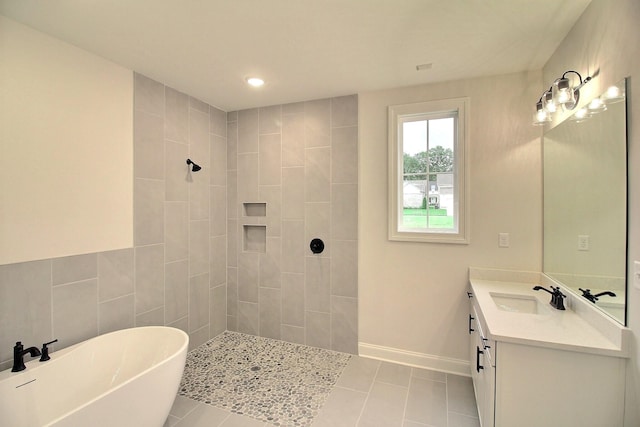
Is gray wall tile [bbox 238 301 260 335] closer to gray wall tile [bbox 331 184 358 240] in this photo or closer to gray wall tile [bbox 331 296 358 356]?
gray wall tile [bbox 331 296 358 356]

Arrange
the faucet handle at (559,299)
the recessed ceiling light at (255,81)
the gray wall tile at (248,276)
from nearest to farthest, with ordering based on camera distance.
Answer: the faucet handle at (559,299), the recessed ceiling light at (255,81), the gray wall tile at (248,276)

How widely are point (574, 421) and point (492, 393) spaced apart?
0.34 metres

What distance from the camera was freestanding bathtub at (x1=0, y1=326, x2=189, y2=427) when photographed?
1.44m

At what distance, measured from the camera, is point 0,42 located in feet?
5.42

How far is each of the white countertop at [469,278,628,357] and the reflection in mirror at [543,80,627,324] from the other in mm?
134

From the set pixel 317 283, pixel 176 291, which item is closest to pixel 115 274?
pixel 176 291

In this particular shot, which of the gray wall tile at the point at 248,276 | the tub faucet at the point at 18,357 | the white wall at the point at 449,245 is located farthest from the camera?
the gray wall tile at the point at 248,276

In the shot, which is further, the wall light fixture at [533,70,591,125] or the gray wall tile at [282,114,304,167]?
the gray wall tile at [282,114,304,167]

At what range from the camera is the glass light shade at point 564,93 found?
1.69 metres

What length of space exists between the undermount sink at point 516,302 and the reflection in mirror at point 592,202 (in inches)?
9.4

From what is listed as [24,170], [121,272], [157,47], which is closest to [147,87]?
[157,47]

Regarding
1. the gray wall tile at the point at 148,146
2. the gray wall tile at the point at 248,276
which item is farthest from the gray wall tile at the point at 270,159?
the gray wall tile at the point at 148,146

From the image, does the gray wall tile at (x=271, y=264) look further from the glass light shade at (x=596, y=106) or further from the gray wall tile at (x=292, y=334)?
the glass light shade at (x=596, y=106)

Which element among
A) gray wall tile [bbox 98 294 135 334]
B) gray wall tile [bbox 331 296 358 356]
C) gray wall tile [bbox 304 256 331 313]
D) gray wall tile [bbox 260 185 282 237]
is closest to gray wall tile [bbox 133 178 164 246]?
gray wall tile [bbox 98 294 135 334]
